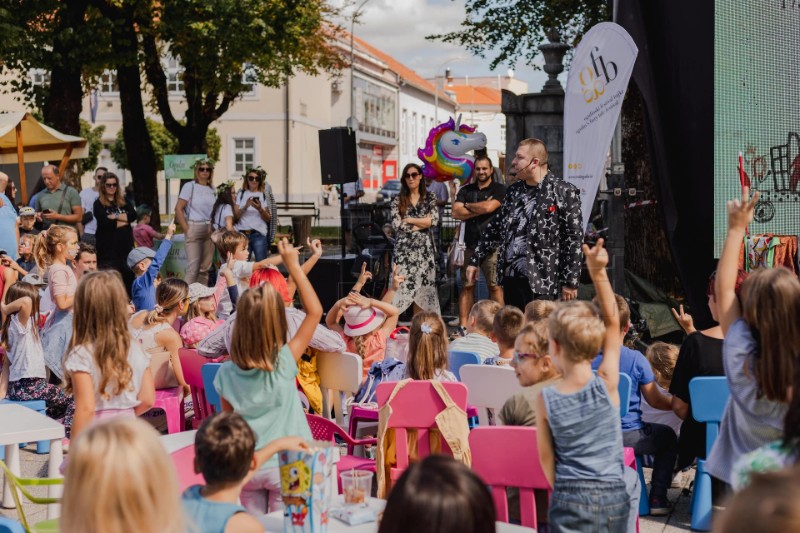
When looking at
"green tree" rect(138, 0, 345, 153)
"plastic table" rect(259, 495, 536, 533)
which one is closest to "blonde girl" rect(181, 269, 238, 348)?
"plastic table" rect(259, 495, 536, 533)

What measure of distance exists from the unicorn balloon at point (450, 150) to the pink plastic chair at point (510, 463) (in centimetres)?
789

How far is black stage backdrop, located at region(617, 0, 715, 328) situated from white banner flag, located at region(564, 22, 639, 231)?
349 mm

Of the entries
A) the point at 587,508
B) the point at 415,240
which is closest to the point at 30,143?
the point at 415,240

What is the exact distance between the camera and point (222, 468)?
3027 mm

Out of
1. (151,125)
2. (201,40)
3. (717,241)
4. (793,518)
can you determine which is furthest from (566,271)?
(151,125)

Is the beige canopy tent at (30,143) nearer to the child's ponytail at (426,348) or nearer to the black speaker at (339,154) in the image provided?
the black speaker at (339,154)

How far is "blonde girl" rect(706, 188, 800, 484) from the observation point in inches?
132

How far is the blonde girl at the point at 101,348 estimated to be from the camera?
4332mm

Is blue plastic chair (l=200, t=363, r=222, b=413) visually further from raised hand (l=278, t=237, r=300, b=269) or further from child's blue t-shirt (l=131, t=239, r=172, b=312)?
child's blue t-shirt (l=131, t=239, r=172, b=312)

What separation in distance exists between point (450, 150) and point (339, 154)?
2.16m

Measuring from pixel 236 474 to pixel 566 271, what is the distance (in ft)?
14.8

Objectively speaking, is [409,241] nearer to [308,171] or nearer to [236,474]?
[236,474]

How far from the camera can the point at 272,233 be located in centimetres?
1270

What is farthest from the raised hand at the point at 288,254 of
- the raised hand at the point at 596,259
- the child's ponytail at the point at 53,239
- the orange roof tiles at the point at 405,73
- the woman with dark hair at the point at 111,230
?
the orange roof tiles at the point at 405,73
